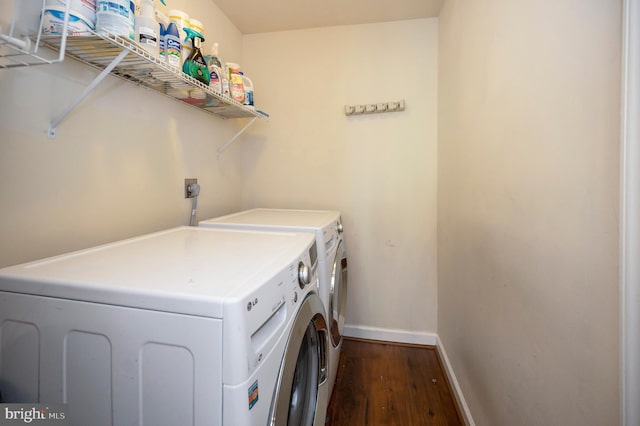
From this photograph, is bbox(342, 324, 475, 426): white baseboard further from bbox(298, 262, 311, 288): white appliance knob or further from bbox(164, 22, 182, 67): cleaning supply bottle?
bbox(164, 22, 182, 67): cleaning supply bottle

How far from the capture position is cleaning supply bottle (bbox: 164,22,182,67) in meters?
1.08

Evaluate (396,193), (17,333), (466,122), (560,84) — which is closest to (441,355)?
(396,193)

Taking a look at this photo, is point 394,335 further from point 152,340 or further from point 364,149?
point 152,340

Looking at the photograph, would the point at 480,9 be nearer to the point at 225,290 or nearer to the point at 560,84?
the point at 560,84

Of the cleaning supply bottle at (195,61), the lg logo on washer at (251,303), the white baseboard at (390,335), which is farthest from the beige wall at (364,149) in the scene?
the lg logo on washer at (251,303)

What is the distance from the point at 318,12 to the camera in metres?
2.00

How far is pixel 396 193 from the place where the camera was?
2.17m

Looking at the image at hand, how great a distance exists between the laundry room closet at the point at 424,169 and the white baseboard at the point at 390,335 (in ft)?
0.04

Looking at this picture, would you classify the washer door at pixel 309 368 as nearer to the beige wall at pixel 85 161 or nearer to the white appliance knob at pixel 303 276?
the white appliance knob at pixel 303 276

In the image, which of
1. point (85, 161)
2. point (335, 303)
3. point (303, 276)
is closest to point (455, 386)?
point (335, 303)

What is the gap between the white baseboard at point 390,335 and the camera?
7.13ft

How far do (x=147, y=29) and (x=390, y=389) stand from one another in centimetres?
214

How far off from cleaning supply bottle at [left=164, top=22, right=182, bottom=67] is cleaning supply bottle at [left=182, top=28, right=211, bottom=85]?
12 centimetres

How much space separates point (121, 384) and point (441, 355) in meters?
2.00
